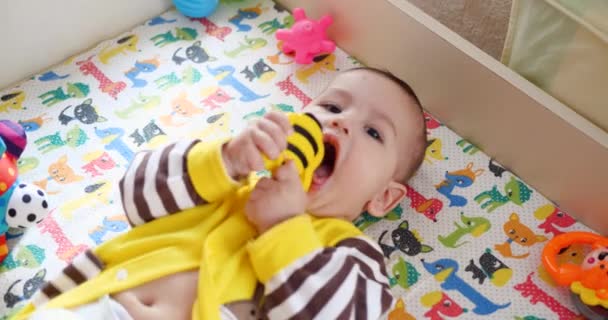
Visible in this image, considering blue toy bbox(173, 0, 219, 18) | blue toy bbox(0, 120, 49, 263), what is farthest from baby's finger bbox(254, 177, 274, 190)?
blue toy bbox(173, 0, 219, 18)

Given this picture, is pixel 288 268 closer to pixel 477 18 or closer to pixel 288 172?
pixel 288 172

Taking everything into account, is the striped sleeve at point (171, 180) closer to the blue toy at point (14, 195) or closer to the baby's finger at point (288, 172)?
the baby's finger at point (288, 172)

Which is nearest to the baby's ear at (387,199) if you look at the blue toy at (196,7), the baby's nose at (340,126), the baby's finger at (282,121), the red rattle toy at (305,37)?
the baby's nose at (340,126)

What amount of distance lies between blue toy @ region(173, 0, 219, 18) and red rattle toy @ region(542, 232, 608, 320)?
87 centimetres

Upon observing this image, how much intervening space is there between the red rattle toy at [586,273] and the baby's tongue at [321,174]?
0.41 metres

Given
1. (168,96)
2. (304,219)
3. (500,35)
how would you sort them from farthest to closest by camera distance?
(500,35)
(168,96)
(304,219)

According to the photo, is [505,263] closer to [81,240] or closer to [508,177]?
[508,177]

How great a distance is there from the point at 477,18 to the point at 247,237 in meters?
0.86

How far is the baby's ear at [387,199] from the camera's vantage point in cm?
126

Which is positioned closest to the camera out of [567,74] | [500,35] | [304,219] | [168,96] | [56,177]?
[304,219]

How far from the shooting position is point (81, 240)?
1.31m

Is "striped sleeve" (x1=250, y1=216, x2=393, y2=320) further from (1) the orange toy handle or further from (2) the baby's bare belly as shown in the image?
(1) the orange toy handle

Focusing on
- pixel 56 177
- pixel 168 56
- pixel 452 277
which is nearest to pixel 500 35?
pixel 452 277

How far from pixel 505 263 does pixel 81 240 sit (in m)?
0.75
